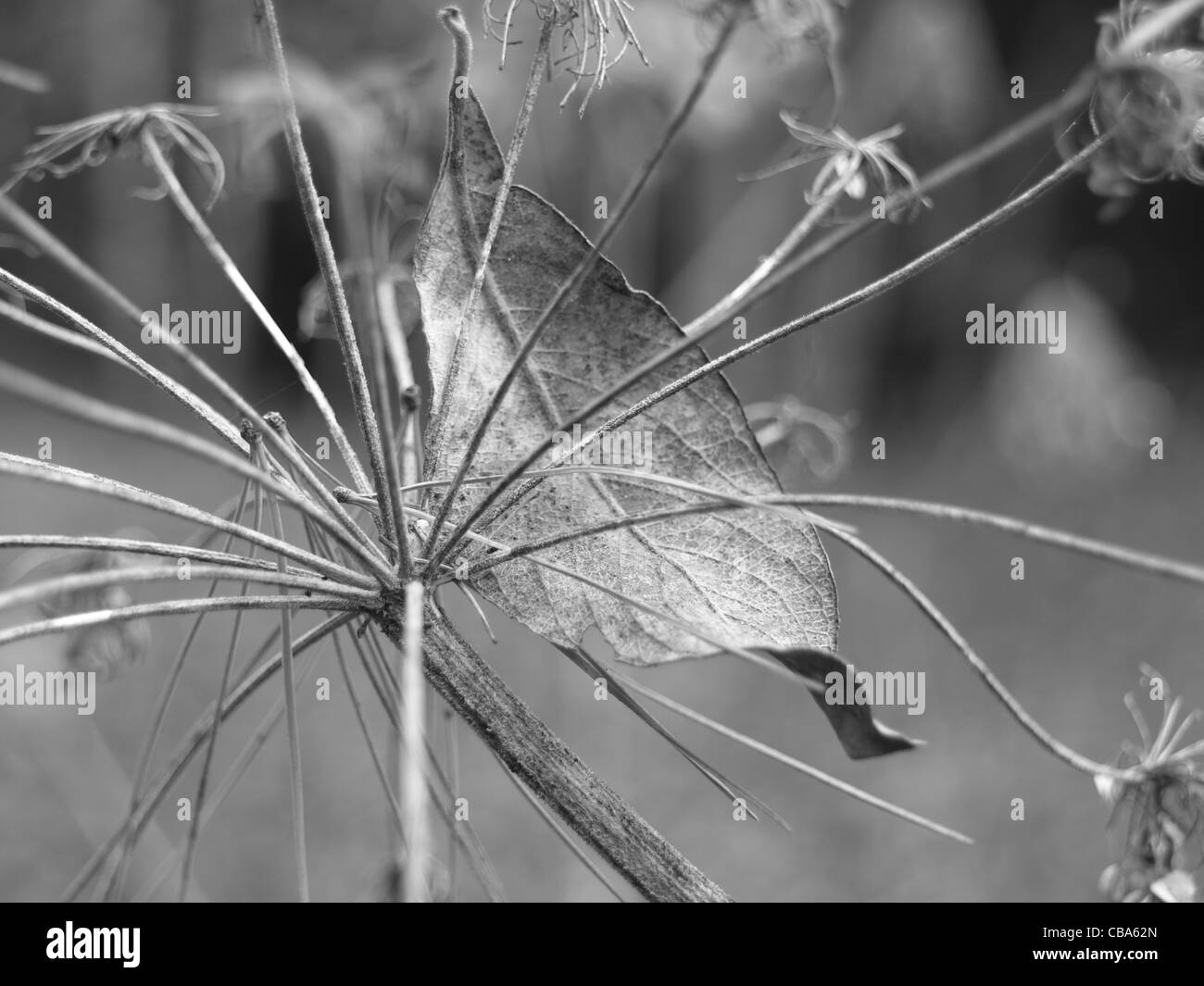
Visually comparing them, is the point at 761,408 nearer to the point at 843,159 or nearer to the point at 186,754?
the point at 843,159

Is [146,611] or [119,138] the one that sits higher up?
[119,138]

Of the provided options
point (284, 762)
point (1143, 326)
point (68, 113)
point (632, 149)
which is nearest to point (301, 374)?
point (632, 149)

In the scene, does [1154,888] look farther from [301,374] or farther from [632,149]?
[632,149]

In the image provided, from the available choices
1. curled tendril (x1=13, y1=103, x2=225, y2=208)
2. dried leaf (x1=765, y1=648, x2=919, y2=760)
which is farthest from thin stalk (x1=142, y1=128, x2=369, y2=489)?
dried leaf (x1=765, y1=648, x2=919, y2=760)

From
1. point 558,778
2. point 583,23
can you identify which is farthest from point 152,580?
point 583,23

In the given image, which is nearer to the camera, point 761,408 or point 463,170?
point 463,170

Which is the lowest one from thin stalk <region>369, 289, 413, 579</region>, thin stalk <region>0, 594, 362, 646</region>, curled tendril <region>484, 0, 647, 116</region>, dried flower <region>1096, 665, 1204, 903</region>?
dried flower <region>1096, 665, 1204, 903</region>

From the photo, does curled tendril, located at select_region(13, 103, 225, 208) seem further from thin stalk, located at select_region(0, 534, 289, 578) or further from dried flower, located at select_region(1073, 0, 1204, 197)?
dried flower, located at select_region(1073, 0, 1204, 197)
